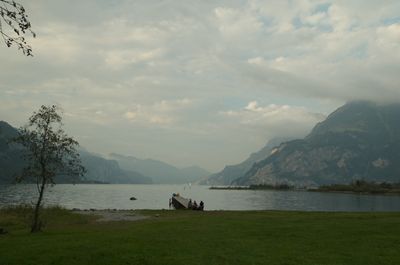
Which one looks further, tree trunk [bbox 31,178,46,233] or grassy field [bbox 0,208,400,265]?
tree trunk [bbox 31,178,46,233]

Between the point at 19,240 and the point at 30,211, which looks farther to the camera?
the point at 30,211

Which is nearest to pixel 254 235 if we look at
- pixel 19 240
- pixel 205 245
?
pixel 205 245

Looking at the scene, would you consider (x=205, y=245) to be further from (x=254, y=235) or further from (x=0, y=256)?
(x=0, y=256)

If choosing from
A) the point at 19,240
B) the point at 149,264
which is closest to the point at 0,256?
the point at 19,240

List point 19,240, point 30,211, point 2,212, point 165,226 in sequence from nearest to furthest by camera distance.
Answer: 1. point 19,240
2. point 165,226
3. point 30,211
4. point 2,212

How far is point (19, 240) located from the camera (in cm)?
3170

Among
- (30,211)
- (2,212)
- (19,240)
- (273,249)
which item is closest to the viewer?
(273,249)

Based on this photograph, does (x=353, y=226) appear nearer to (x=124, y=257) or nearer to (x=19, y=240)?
(x=124, y=257)

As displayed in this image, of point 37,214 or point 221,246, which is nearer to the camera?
point 221,246

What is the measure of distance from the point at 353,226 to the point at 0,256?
93.1 feet

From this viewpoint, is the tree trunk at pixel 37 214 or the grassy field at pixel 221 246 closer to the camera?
the grassy field at pixel 221 246

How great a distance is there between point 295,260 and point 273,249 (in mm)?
3267

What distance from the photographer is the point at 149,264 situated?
74.1 feet

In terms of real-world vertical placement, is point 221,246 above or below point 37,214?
below
